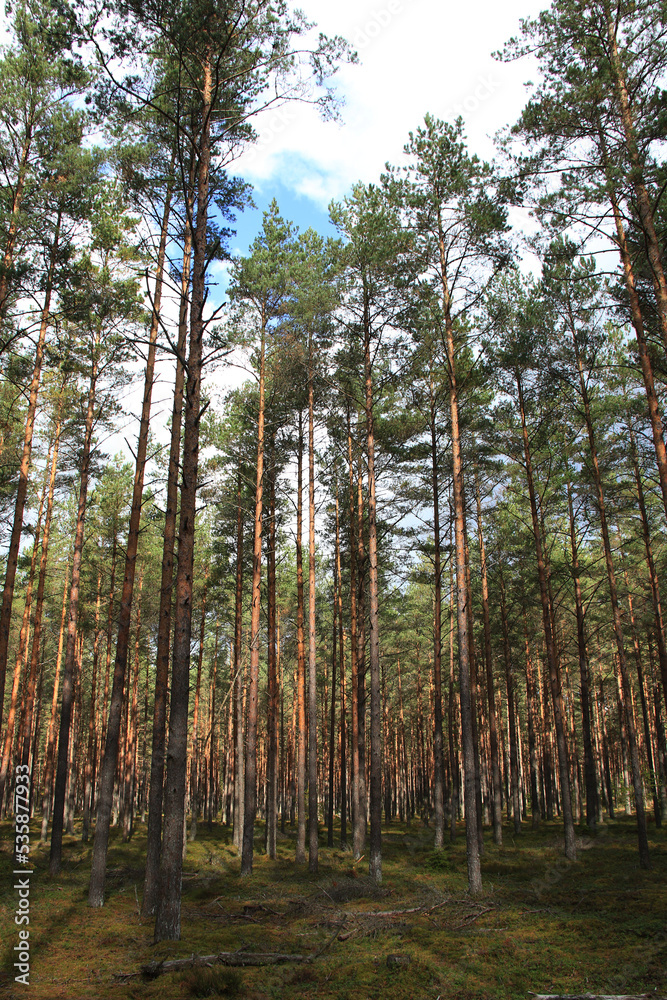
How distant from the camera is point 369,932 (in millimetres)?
8703

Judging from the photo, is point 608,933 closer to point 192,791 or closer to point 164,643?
point 164,643

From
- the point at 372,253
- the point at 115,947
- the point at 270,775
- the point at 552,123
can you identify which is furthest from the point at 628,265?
the point at 270,775

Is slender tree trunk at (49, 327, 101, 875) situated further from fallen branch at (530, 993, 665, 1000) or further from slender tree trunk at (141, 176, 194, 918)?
fallen branch at (530, 993, 665, 1000)

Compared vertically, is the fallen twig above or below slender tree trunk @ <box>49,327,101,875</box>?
below

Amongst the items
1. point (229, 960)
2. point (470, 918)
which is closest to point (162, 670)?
point (229, 960)

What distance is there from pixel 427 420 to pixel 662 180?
1046 centimetres

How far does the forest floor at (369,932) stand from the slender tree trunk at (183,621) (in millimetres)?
701

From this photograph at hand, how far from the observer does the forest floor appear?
621 cm

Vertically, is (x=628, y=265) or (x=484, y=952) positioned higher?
(x=628, y=265)

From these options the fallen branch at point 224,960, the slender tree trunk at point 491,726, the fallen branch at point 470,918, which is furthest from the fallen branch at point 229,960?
the slender tree trunk at point 491,726

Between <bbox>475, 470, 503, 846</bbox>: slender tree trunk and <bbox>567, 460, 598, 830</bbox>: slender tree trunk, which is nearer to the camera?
<bbox>567, 460, 598, 830</bbox>: slender tree trunk

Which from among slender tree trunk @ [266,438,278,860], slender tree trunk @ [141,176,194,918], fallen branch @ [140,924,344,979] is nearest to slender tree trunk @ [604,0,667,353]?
slender tree trunk @ [141,176,194,918]

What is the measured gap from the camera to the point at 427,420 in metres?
19.0

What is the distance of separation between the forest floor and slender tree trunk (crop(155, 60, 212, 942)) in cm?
70
